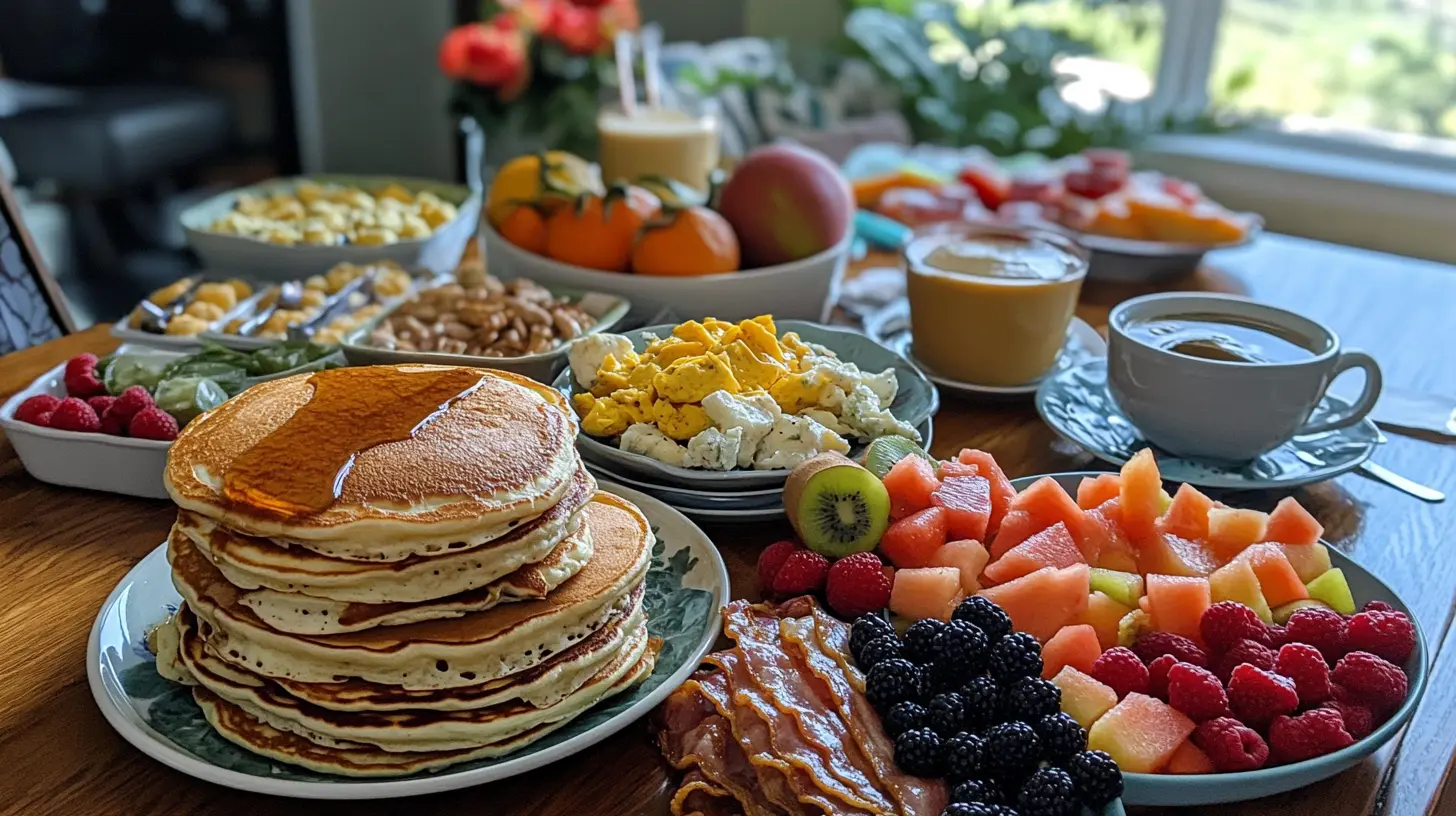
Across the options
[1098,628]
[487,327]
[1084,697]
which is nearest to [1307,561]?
[1098,628]

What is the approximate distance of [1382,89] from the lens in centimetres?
403

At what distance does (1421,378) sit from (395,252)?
1546 millimetres

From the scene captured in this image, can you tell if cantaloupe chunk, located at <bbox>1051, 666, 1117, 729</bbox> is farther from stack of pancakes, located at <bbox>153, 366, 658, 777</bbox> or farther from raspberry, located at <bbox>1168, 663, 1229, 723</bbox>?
stack of pancakes, located at <bbox>153, 366, 658, 777</bbox>

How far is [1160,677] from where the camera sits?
0.96 meters

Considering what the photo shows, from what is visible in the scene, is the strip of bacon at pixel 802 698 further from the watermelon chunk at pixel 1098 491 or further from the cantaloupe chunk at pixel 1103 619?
the watermelon chunk at pixel 1098 491

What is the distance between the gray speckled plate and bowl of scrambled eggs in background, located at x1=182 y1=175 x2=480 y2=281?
97cm

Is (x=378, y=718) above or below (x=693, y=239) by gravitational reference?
below

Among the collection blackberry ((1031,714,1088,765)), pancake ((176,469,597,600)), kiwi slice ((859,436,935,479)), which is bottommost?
blackberry ((1031,714,1088,765))

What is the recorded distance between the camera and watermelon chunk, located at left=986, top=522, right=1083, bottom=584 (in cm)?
108

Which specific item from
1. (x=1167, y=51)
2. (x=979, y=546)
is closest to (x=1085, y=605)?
(x=979, y=546)

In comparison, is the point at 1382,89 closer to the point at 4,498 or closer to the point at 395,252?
the point at 395,252

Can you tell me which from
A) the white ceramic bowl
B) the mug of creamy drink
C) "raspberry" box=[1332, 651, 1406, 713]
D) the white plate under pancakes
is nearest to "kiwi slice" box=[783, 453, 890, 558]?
the white plate under pancakes

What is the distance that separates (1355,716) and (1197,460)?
0.51m

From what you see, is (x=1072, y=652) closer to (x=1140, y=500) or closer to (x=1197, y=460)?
(x=1140, y=500)
